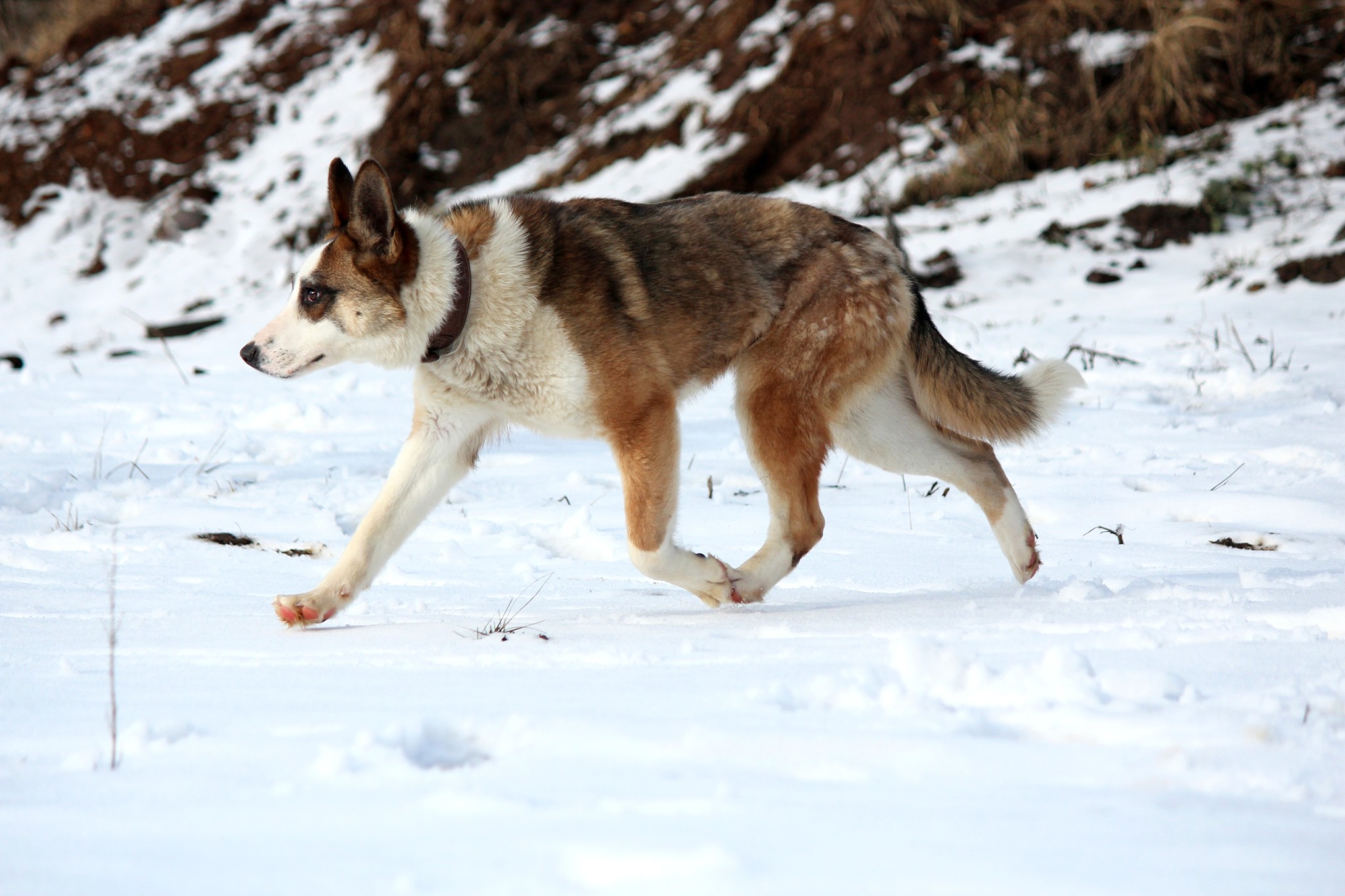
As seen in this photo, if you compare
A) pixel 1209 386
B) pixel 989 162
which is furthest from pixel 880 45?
pixel 1209 386

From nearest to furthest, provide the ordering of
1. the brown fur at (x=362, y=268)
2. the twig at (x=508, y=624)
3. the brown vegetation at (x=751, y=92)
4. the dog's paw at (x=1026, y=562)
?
the twig at (x=508, y=624) → the brown fur at (x=362, y=268) → the dog's paw at (x=1026, y=562) → the brown vegetation at (x=751, y=92)

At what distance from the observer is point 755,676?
7.52 ft

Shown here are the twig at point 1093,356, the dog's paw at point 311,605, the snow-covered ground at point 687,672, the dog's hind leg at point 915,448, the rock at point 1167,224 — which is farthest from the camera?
the rock at point 1167,224

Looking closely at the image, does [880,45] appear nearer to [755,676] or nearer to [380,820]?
[755,676]

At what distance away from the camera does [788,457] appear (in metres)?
3.92

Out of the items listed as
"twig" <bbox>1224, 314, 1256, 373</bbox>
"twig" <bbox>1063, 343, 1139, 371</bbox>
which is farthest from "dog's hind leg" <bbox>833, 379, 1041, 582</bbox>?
"twig" <bbox>1224, 314, 1256, 373</bbox>

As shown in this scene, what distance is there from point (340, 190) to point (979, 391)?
2.41 metres

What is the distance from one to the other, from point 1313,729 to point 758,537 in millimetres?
2854

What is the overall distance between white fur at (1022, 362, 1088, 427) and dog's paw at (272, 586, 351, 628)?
2.63 meters

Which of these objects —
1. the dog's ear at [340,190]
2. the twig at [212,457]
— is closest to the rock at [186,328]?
the twig at [212,457]

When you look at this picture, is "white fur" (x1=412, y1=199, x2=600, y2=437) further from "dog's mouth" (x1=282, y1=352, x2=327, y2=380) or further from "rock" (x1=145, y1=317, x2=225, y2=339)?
"rock" (x1=145, y1=317, x2=225, y2=339)

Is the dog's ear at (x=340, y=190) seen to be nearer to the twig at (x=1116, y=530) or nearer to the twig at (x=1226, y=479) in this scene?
the twig at (x=1116, y=530)

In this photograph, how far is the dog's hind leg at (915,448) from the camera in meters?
4.18

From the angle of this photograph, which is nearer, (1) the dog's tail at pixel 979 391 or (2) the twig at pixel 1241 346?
(1) the dog's tail at pixel 979 391
